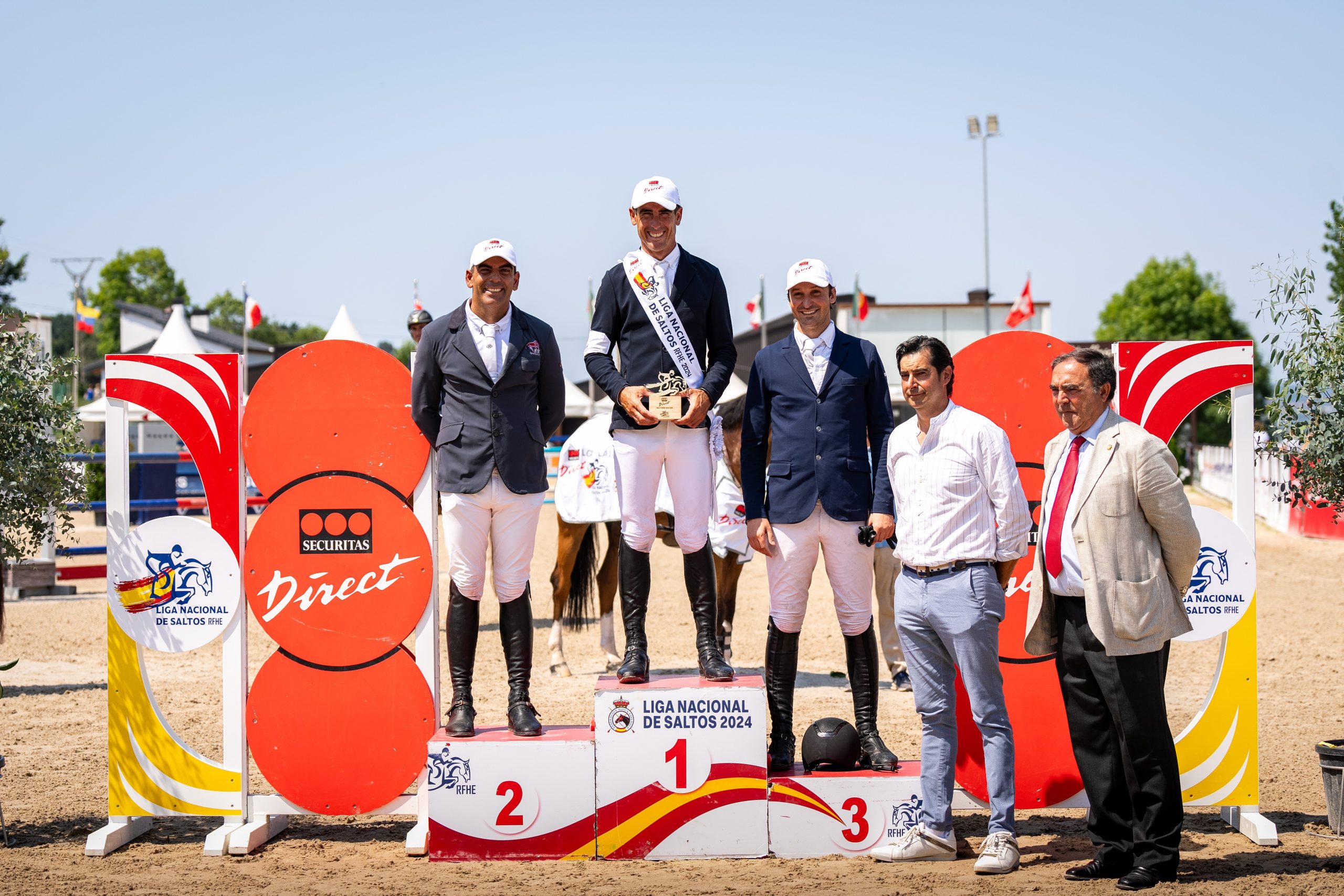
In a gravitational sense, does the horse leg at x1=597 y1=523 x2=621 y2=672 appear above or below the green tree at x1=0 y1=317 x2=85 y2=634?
below

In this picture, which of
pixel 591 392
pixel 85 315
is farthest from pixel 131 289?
→ pixel 591 392

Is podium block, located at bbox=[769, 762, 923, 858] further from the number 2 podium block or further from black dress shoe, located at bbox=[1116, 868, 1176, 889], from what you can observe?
black dress shoe, located at bbox=[1116, 868, 1176, 889]

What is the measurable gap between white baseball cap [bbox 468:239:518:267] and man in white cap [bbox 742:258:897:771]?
46.5 inches

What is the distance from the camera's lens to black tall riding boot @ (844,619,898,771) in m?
5.14

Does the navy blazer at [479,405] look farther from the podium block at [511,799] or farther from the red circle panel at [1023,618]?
the red circle panel at [1023,618]

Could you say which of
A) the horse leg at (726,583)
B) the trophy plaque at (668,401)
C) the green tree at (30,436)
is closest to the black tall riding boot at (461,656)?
the trophy plaque at (668,401)

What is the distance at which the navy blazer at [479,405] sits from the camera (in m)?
5.03

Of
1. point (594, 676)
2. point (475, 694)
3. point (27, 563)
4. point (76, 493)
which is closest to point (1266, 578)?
point (594, 676)

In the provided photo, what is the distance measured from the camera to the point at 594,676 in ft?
29.3

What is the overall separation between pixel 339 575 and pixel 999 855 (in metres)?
3.07

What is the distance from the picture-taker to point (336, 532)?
5.41 meters

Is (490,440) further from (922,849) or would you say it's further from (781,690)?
(922,849)

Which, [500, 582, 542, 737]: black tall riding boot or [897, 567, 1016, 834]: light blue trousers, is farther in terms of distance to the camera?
[500, 582, 542, 737]: black tall riding boot

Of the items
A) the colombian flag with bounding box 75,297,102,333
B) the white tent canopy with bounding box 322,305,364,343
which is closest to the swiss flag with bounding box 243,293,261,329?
the colombian flag with bounding box 75,297,102,333
